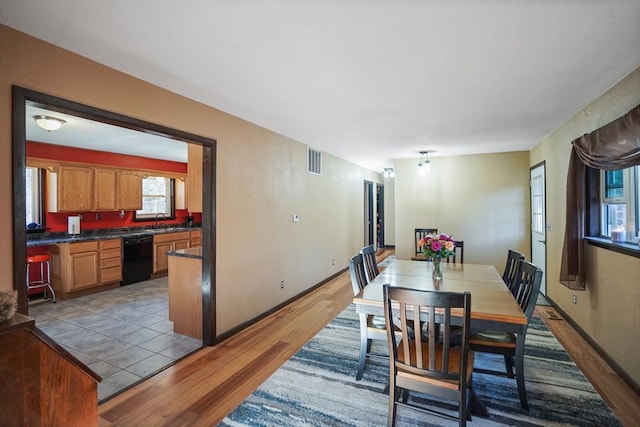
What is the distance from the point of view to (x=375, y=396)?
2.33m

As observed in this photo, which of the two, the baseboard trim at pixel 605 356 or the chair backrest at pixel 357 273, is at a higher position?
the chair backrest at pixel 357 273

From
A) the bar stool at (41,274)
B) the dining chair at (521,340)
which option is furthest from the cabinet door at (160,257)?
the dining chair at (521,340)

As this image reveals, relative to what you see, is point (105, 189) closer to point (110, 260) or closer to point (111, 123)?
point (110, 260)

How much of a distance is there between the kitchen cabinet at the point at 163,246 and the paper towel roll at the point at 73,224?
1.21 metres

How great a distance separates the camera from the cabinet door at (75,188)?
5090mm

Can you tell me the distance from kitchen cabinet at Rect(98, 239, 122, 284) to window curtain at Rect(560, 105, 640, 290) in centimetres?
650

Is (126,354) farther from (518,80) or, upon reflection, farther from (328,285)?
(518,80)

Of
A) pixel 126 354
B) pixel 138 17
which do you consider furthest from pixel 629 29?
pixel 126 354

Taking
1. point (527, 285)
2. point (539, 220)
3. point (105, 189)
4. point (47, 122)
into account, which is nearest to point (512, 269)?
point (527, 285)

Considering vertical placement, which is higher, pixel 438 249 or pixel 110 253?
pixel 438 249

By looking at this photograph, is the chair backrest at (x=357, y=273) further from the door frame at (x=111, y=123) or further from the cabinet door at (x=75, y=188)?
the cabinet door at (x=75, y=188)

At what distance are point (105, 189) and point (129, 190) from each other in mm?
444

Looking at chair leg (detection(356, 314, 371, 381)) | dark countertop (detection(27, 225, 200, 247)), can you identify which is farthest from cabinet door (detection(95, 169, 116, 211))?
chair leg (detection(356, 314, 371, 381))

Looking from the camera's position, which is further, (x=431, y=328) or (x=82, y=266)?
(x=82, y=266)
